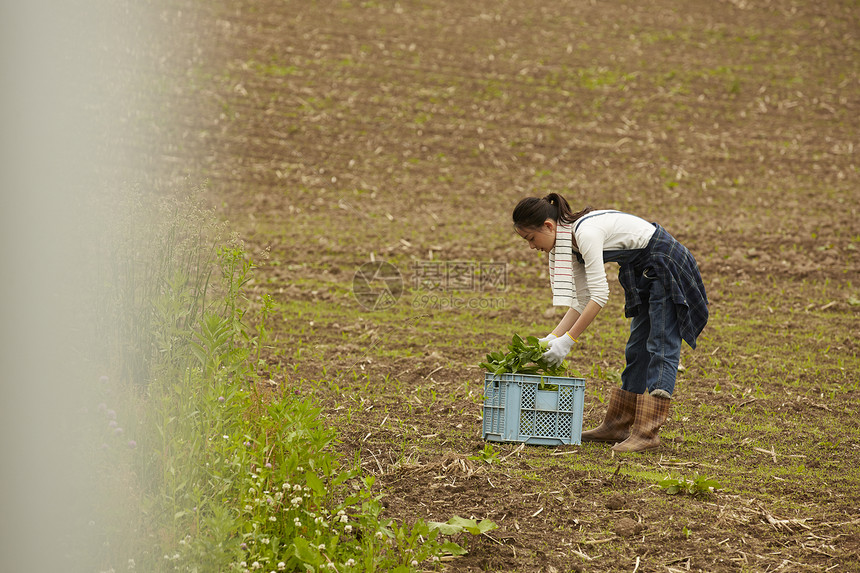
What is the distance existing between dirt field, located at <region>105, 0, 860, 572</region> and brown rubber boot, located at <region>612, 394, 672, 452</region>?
8cm

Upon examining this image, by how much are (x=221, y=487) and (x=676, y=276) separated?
273cm

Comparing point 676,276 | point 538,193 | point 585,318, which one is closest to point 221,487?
point 585,318

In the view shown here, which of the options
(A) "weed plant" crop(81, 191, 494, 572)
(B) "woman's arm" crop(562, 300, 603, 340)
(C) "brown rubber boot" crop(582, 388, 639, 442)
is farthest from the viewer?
(C) "brown rubber boot" crop(582, 388, 639, 442)

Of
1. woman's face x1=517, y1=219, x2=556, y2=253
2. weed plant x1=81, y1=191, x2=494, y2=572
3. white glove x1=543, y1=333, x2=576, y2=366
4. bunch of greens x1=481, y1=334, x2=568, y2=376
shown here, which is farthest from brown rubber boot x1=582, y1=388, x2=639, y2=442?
weed plant x1=81, y1=191, x2=494, y2=572

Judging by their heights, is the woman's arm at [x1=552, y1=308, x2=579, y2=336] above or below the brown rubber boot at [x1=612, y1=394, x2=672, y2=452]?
above

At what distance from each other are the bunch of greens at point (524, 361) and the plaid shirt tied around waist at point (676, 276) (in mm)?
638

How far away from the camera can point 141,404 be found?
11.7 ft

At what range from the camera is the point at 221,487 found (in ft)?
9.80

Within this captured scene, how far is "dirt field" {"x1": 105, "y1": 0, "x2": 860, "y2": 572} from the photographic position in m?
3.89

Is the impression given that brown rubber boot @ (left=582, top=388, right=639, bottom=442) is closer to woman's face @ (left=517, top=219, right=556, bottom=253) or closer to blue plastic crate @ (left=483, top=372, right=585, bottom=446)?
blue plastic crate @ (left=483, top=372, right=585, bottom=446)

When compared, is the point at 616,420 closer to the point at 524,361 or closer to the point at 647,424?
the point at 647,424

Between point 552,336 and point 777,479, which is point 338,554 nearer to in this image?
point 552,336

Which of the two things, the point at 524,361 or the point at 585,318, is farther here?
the point at 524,361

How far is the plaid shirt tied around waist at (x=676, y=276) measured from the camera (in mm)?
4465
